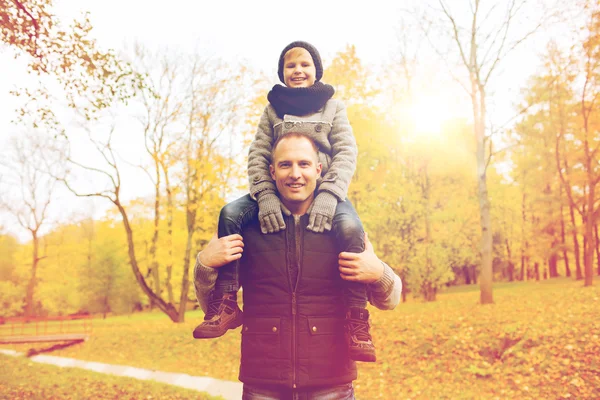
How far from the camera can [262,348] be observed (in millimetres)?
2176

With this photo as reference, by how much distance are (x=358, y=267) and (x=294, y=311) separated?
1.30 feet

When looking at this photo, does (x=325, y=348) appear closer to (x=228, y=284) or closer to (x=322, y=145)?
(x=228, y=284)

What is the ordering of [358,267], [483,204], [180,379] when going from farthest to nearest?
[483,204], [180,379], [358,267]

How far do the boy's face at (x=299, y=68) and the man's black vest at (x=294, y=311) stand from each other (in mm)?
887

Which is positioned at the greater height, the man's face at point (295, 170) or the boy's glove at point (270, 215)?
the man's face at point (295, 170)

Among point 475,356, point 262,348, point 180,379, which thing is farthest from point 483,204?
point 262,348

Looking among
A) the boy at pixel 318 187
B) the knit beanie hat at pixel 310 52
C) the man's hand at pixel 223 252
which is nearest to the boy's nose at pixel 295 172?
the boy at pixel 318 187

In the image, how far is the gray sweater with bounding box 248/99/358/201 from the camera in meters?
2.36

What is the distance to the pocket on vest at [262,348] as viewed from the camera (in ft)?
7.05

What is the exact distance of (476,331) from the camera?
930 cm

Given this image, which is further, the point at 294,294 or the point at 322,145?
the point at 322,145

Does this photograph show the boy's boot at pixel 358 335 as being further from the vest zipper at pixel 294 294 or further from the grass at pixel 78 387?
the grass at pixel 78 387

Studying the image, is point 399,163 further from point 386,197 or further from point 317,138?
point 317,138

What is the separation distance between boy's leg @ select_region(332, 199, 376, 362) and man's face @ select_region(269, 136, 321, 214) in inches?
9.2
